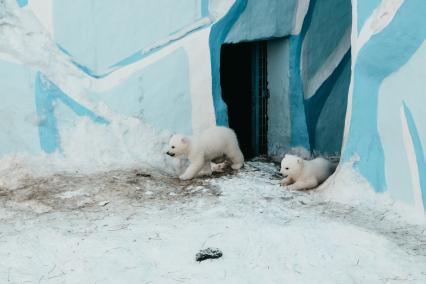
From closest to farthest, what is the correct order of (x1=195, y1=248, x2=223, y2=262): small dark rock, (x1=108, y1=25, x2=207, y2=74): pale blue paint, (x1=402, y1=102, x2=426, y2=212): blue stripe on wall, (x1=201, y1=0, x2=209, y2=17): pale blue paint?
(x1=195, y1=248, x2=223, y2=262): small dark rock
(x1=402, y1=102, x2=426, y2=212): blue stripe on wall
(x1=108, y1=25, x2=207, y2=74): pale blue paint
(x1=201, y1=0, x2=209, y2=17): pale blue paint

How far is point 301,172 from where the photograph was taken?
7.46 m

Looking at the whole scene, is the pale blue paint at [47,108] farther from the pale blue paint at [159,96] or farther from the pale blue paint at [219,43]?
the pale blue paint at [219,43]

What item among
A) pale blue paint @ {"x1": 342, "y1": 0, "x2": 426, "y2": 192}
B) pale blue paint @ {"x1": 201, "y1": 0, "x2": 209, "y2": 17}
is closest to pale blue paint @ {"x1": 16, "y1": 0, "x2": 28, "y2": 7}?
pale blue paint @ {"x1": 201, "y1": 0, "x2": 209, "y2": 17}

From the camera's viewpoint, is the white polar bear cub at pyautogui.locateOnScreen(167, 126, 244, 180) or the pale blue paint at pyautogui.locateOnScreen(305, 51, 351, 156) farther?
the pale blue paint at pyautogui.locateOnScreen(305, 51, 351, 156)

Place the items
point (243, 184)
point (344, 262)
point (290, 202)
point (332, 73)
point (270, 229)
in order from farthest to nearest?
Answer: point (332, 73) → point (243, 184) → point (290, 202) → point (270, 229) → point (344, 262)

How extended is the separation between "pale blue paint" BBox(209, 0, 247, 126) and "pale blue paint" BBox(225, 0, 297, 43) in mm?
89

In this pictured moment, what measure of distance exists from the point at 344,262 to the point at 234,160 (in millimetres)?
3767

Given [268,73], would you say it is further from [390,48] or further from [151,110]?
[390,48]

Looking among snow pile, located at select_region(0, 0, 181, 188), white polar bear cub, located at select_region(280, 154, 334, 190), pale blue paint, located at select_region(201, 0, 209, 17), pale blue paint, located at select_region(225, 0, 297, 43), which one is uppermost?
pale blue paint, located at select_region(201, 0, 209, 17)

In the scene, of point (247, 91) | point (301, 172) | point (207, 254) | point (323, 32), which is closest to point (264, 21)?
point (323, 32)

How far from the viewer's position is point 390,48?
6.28 meters

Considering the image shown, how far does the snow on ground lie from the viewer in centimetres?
481

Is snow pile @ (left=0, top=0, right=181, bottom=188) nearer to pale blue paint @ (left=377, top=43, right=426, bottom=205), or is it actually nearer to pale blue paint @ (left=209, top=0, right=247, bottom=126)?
pale blue paint @ (left=209, top=0, right=247, bottom=126)

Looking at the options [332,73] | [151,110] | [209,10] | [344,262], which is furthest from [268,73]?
[344,262]
